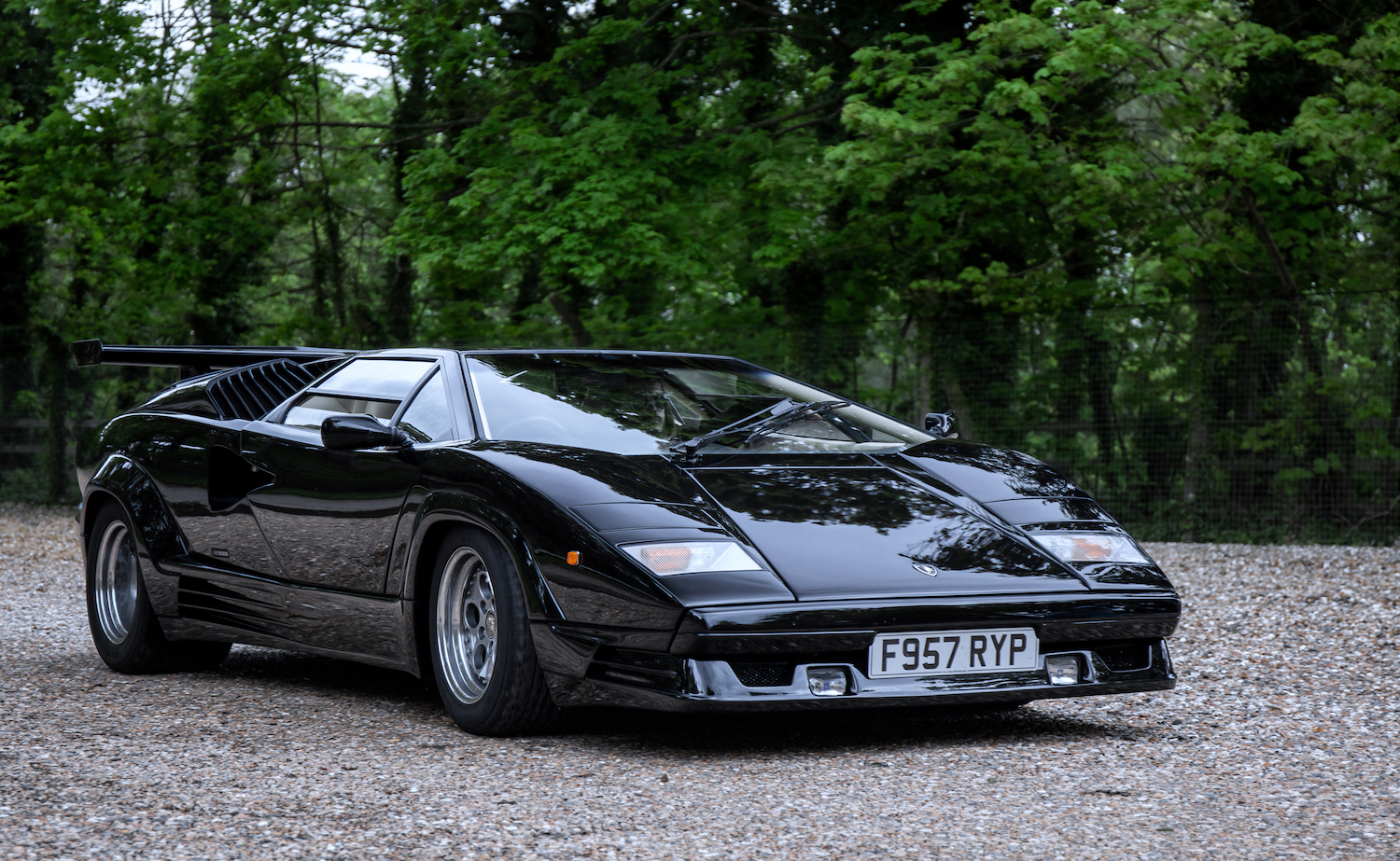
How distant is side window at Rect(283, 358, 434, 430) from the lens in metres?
5.24

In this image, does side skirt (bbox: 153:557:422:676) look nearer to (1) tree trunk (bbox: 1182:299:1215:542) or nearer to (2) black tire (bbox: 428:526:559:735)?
(2) black tire (bbox: 428:526:559:735)

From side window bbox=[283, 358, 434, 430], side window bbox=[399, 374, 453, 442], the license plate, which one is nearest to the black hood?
the license plate

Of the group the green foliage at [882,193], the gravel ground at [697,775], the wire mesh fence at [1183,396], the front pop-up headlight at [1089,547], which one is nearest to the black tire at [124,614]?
the gravel ground at [697,775]

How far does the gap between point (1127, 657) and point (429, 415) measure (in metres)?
2.39

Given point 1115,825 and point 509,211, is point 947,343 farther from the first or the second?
point 1115,825

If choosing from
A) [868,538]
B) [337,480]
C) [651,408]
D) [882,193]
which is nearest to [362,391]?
[337,480]

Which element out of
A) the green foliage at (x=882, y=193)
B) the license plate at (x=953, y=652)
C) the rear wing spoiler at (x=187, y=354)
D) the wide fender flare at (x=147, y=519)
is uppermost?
the green foliage at (x=882, y=193)

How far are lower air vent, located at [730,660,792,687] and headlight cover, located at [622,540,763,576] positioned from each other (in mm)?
260

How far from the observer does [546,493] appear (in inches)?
166

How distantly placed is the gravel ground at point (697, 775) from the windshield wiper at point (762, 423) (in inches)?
35.2

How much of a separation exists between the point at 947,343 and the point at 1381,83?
4.44 metres

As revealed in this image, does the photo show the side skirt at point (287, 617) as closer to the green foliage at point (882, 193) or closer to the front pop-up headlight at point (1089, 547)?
the front pop-up headlight at point (1089, 547)

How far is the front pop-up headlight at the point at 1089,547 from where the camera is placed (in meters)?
4.43

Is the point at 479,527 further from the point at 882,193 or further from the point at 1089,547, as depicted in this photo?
the point at 882,193
